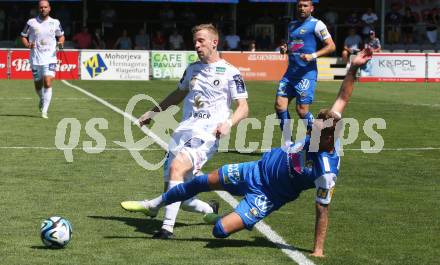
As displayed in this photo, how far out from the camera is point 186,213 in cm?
960

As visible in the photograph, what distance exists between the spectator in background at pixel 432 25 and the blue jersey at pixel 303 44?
3455 centimetres

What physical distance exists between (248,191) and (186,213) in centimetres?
153

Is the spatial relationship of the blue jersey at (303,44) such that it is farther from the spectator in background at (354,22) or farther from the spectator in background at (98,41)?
the spectator in background at (354,22)

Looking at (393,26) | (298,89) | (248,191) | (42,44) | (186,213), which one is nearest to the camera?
(248,191)

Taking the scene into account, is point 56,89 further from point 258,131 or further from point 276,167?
point 276,167

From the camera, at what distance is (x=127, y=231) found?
8586 mm

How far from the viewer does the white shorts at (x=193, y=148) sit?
8.77 m

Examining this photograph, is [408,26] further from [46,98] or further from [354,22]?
[46,98]

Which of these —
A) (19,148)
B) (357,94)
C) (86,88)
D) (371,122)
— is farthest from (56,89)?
(19,148)

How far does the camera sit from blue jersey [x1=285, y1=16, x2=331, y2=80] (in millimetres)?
14531

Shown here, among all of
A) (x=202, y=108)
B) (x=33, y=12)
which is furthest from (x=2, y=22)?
(x=202, y=108)

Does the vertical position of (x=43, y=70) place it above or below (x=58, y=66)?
above

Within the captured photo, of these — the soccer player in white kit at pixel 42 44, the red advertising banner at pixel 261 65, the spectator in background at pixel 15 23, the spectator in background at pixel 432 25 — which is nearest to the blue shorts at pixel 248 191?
the soccer player in white kit at pixel 42 44

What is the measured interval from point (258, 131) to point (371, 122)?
3018mm
